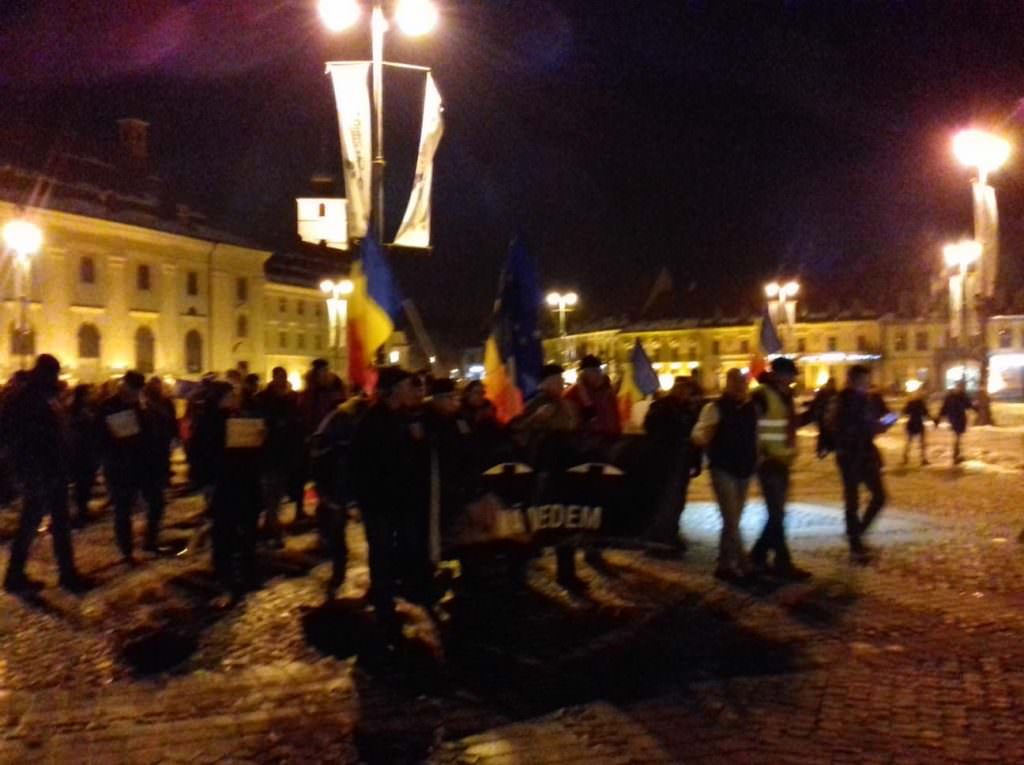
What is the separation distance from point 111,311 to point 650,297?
7413cm

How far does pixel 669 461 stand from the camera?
9.51 m

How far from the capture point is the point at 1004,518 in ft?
44.4

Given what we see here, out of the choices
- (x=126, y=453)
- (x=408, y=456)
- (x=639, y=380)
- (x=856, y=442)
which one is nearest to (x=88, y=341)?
(x=639, y=380)

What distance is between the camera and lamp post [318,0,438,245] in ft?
43.5

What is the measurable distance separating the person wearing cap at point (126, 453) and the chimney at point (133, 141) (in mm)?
61313

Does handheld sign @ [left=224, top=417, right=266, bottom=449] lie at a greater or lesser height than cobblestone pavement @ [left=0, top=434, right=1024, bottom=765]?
greater

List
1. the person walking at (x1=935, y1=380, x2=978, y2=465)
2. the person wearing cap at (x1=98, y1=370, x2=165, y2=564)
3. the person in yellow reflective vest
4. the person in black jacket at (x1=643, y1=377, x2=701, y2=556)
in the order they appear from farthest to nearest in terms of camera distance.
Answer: the person walking at (x1=935, y1=380, x2=978, y2=465) → the person wearing cap at (x1=98, y1=370, x2=165, y2=564) → the person in yellow reflective vest → the person in black jacket at (x1=643, y1=377, x2=701, y2=556)

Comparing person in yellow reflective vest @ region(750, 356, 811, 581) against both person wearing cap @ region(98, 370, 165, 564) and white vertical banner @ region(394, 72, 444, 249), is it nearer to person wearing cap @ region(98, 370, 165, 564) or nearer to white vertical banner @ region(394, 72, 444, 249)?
white vertical banner @ region(394, 72, 444, 249)

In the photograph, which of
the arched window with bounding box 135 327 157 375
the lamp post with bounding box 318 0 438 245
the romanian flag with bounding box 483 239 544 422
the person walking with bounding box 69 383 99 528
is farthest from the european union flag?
the arched window with bounding box 135 327 157 375

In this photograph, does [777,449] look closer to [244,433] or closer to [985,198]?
[244,433]

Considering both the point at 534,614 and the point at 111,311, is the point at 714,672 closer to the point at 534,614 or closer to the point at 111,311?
the point at 534,614

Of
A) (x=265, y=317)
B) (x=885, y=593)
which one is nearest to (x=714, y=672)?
(x=885, y=593)

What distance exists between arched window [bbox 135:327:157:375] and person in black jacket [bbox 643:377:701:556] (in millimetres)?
54989

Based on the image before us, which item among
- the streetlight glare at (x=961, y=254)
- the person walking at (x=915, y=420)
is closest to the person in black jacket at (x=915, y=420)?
the person walking at (x=915, y=420)
